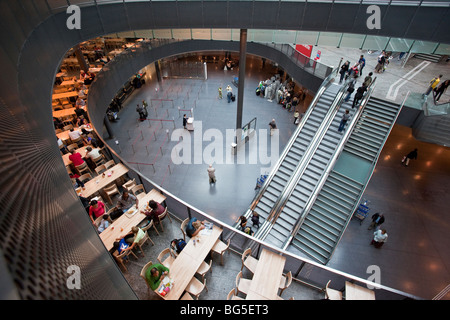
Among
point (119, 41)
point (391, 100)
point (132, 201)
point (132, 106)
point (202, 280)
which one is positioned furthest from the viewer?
point (119, 41)

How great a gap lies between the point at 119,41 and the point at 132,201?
24.5 m

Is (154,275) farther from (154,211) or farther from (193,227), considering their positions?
(154,211)

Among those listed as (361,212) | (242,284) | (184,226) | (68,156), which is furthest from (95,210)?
(361,212)

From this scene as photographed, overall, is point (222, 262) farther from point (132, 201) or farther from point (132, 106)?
point (132, 106)

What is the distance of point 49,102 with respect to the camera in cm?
817

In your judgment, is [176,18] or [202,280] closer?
[202,280]

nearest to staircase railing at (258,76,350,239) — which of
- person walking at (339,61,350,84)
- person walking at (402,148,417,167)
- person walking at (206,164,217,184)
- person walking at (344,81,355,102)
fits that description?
person walking at (344,81,355,102)

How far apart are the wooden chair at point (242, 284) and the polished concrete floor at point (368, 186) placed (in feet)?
1.74

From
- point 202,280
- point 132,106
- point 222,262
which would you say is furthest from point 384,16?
point 132,106

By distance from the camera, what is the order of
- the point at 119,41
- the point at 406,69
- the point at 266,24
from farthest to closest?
1. the point at 119,41
2. the point at 406,69
3. the point at 266,24

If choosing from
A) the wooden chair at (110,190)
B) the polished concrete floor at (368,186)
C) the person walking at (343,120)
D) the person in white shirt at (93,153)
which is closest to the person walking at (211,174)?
the polished concrete floor at (368,186)

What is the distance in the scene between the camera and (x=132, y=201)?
976 centimetres

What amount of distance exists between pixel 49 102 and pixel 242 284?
860 centimetres

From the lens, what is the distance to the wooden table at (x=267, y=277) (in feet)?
21.6
